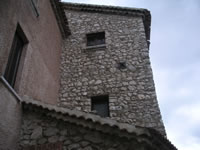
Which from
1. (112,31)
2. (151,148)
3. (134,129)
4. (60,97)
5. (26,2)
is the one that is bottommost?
(151,148)

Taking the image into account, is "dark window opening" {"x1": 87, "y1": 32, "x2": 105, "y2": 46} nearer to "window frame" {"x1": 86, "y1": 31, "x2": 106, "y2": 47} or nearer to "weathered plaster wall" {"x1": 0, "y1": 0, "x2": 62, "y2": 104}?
"window frame" {"x1": 86, "y1": 31, "x2": 106, "y2": 47}

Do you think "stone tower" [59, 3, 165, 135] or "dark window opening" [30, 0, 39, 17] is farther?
"stone tower" [59, 3, 165, 135]

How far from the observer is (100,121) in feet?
13.5

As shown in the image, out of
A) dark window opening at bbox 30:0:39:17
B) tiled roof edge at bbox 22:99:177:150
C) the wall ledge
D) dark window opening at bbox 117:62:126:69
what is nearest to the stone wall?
tiled roof edge at bbox 22:99:177:150

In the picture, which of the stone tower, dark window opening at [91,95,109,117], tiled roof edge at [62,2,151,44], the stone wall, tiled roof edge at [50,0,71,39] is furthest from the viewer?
tiled roof edge at [62,2,151,44]

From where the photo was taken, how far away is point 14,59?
5133mm

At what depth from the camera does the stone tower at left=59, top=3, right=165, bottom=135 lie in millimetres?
6868

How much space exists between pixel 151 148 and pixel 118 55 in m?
4.78

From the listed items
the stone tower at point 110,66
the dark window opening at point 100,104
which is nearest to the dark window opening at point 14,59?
the stone tower at point 110,66

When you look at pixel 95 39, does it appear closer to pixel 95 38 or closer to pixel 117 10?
pixel 95 38

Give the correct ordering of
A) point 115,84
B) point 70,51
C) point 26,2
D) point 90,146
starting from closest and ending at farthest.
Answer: point 90,146 → point 26,2 → point 115,84 → point 70,51

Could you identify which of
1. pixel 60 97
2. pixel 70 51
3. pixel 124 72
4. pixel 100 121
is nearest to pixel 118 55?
pixel 124 72

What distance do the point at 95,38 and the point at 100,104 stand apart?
315 centimetres

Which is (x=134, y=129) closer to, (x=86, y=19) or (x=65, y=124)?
(x=65, y=124)
